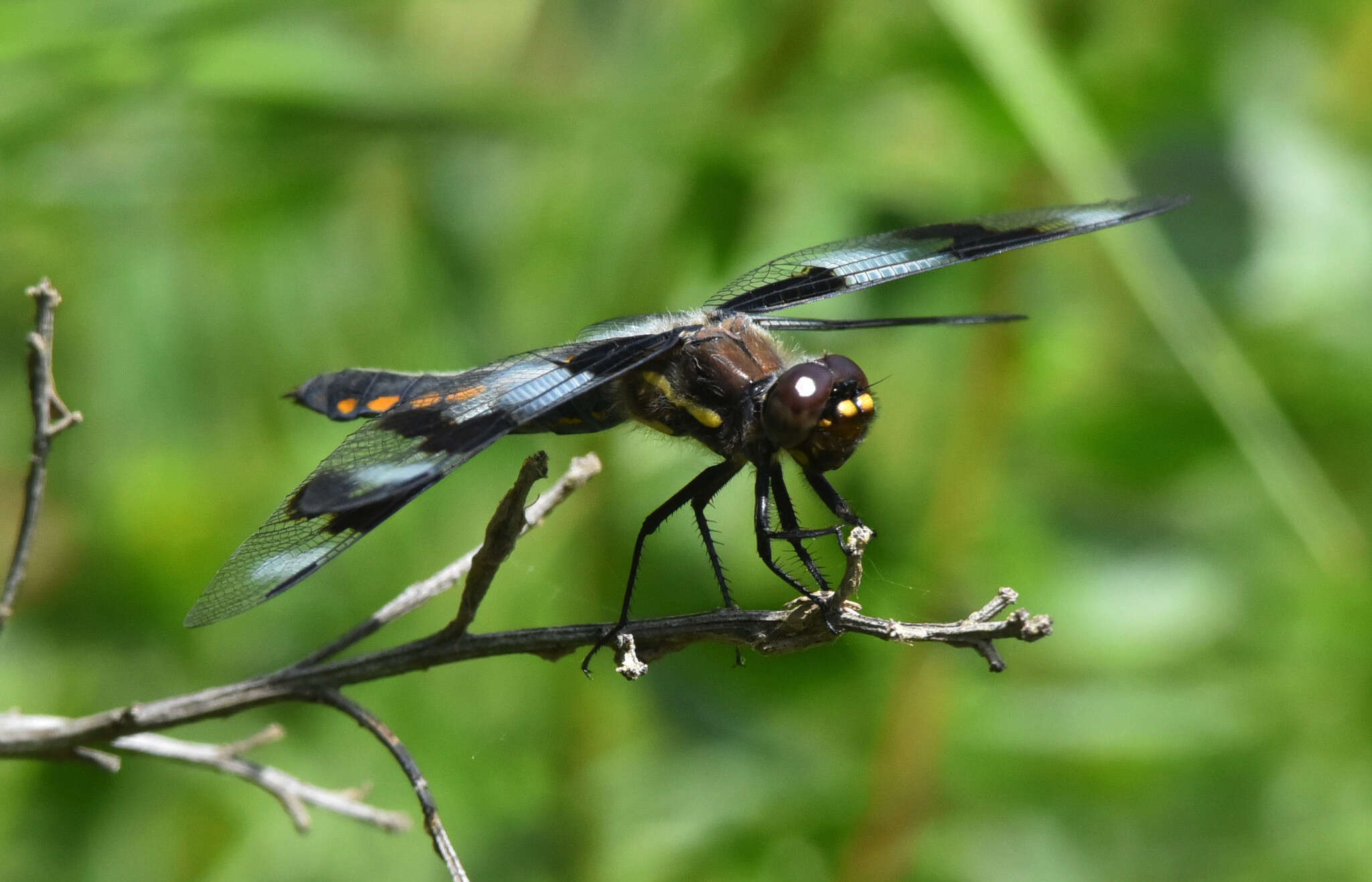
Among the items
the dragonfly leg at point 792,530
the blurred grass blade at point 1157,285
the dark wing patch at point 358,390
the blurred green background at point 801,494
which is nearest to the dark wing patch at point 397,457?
the dark wing patch at point 358,390

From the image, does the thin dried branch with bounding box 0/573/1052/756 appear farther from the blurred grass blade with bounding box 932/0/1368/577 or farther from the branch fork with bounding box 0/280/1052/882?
the blurred grass blade with bounding box 932/0/1368/577

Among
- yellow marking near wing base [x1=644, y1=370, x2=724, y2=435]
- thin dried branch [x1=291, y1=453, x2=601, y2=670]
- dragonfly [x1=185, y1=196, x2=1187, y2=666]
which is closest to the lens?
thin dried branch [x1=291, y1=453, x2=601, y2=670]

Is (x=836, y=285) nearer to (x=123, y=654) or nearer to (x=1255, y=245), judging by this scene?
(x=1255, y=245)

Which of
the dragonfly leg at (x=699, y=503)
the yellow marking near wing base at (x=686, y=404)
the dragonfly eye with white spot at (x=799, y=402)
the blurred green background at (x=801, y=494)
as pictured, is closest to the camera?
the dragonfly eye with white spot at (x=799, y=402)

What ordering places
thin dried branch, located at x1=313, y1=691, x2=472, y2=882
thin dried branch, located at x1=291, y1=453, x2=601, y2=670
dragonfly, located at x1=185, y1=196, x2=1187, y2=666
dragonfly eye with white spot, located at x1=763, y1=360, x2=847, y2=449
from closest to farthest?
thin dried branch, located at x1=313, y1=691, x2=472, y2=882, thin dried branch, located at x1=291, y1=453, x2=601, y2=670, dragonfly, located at x1=185, y1=196, x2=1187, y2=666, dragonfly eye with white spot, located at x1=763, y1=360, x2=847, y2=449

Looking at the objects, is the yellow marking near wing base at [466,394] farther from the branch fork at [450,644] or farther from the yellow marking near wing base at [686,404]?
the branch fork at [450,644]

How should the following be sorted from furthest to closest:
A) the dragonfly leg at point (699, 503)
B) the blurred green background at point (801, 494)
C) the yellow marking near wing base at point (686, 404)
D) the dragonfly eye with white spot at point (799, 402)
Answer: the blurred green background at point (801, 494) < the yellow marking near wing base at point (686, 404) < the dragonfly leg at point (699, 503) < the dragonfly eye with white spot at point (799, 402)

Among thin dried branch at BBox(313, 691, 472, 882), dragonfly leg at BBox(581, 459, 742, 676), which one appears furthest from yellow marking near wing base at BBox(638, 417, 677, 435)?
thin dried branch at BBox(313, 691, 472, 882)

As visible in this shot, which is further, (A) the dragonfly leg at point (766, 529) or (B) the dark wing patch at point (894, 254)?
(B) the dark wing patch at point (894, 254)

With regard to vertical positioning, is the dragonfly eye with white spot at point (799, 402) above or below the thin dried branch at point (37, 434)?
below
